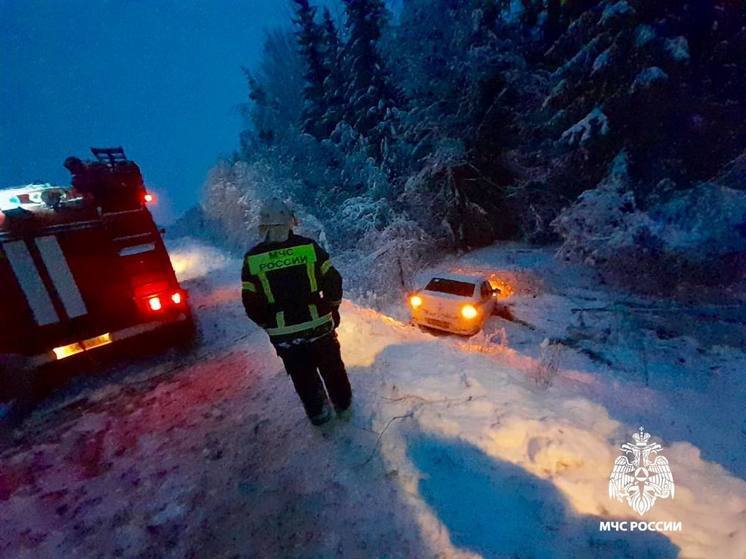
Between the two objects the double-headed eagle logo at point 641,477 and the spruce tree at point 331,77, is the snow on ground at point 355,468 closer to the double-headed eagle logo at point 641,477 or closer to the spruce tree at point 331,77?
the double-headed eagle logo at point 641,477

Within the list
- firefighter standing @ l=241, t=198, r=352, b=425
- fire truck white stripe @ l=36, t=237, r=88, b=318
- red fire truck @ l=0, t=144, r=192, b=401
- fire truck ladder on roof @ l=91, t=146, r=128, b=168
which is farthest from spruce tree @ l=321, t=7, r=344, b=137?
firefighter standing @ l=241, t=198, r=352, b=425

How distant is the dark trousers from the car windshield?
666 cm

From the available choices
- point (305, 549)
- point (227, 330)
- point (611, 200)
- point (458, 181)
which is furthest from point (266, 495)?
point (458, 181)

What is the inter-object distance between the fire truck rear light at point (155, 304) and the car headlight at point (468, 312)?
659 cm

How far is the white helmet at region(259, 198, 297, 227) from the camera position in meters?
3.24

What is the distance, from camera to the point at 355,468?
3094mm

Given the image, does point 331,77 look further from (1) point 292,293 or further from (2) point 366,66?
(1) point 292,293

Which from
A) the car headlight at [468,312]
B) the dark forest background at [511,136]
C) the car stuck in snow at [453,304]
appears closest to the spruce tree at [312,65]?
the dark forest background at [511,136]

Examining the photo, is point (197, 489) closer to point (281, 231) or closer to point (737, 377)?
A: point (281, 231)

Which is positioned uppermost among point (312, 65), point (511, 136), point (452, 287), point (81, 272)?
point (312, 65)

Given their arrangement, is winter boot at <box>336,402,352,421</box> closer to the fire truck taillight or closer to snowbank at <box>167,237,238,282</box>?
the fire truck taillight

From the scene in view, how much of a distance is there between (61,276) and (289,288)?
3.89m

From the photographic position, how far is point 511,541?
2.39 metres

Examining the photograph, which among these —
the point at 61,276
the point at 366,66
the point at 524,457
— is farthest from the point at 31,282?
the point at 366,66
